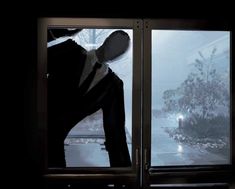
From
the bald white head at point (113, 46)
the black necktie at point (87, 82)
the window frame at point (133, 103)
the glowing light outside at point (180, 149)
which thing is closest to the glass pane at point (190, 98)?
the glowing light outside at point (180, 149)

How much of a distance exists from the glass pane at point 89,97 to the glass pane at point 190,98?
0.84 feet

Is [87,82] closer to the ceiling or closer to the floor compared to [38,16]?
closer to the floor

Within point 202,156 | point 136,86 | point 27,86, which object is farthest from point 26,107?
point 202,156

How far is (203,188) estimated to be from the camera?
3488mm

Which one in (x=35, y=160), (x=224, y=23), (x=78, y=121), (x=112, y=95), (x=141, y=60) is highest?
(x=224, y=23)

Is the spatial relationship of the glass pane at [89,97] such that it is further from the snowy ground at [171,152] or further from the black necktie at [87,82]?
the snowy ground at [171,152]

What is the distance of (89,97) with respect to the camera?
346 centimetres

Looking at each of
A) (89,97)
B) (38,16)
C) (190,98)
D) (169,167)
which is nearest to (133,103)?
(89,97)

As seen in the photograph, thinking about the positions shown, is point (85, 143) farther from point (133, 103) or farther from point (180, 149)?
point (180, 149)

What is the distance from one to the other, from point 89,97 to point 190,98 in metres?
0.88

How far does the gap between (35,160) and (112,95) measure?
2.80 ft

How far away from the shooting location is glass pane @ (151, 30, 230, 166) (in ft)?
11.4

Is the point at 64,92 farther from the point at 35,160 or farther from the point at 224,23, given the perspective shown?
the point at 224,23

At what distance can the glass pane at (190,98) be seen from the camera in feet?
11.4
